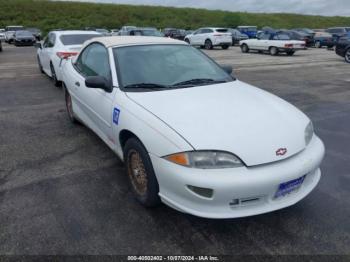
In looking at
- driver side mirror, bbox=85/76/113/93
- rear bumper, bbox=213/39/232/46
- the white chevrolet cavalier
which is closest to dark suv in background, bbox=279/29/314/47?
rear bumper, bbox=213/39/232/46

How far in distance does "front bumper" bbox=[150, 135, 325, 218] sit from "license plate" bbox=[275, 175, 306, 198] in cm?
4

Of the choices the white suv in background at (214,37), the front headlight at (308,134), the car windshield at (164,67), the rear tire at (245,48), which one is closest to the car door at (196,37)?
the white suv in background at (214,37)

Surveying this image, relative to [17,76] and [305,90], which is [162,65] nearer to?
[305,90]

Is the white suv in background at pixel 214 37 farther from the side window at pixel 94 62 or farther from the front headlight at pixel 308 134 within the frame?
the front headlight at pixel 308 134

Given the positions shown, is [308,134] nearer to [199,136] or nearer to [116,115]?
[199,136]

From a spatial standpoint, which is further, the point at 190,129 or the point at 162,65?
the point at 162,65

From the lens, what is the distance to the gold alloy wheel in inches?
115

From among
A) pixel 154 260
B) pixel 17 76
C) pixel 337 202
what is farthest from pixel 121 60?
pixel 17 76

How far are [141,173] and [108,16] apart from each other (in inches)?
2348

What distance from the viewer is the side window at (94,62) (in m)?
3.81

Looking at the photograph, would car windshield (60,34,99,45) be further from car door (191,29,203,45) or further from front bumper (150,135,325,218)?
car door (191,29,203,45)

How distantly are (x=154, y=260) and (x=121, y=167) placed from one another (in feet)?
5.51

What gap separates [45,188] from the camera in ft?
11.1

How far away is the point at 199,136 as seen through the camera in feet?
8.15
